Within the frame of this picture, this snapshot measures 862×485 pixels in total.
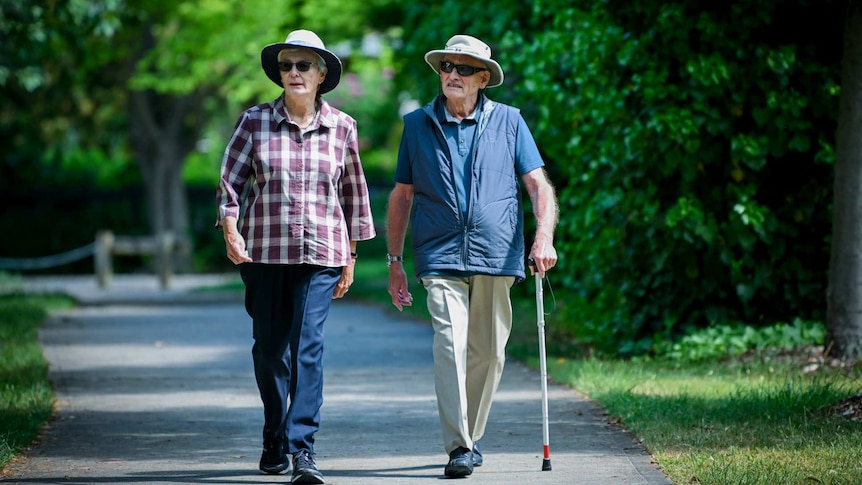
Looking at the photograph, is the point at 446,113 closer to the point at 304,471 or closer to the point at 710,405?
the point at 304,471

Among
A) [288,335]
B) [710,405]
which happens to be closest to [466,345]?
[288,335]

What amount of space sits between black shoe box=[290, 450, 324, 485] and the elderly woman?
0.03m

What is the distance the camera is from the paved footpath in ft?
21.1

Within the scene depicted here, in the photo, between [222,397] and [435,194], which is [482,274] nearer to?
[435,194]

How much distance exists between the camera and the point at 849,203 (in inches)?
382

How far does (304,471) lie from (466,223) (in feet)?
4.37

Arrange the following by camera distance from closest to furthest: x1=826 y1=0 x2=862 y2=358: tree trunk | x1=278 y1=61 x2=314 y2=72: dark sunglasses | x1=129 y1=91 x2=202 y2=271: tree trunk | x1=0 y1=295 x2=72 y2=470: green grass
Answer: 1. x1=278 y1=61 x2=314 y2=72: dark sunglasses
2. x1=0 y1=295 x2=72 y2=470: green grass
3. x1=826 y1=0 x2=862 y2=358: tree trunk
4. x1=129 y1=91 x2=202 y2=271: tree trunk

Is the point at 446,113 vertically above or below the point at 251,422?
above

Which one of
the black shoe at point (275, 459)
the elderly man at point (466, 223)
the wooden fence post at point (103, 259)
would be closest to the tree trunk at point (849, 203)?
the elderly man at point (466, 223)

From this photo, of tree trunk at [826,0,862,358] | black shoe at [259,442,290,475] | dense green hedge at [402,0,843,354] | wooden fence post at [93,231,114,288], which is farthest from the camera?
wooden fence post at [93,231,114,288]

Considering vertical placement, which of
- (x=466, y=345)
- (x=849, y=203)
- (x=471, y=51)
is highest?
(x=471, y=51)

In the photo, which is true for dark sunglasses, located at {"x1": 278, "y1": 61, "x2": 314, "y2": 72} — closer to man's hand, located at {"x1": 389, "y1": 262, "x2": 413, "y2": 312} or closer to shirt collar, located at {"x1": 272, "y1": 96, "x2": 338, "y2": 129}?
shirt collar, located at {"x1": 272, "y1": 96, "x2": 338, "y2": 129}

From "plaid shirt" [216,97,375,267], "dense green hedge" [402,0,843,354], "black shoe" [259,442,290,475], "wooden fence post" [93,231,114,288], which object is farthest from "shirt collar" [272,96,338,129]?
"wooden fence post" [93,231,114,288]

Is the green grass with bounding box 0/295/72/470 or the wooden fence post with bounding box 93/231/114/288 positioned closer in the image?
the green grass with bounding box 0/295/72/470
